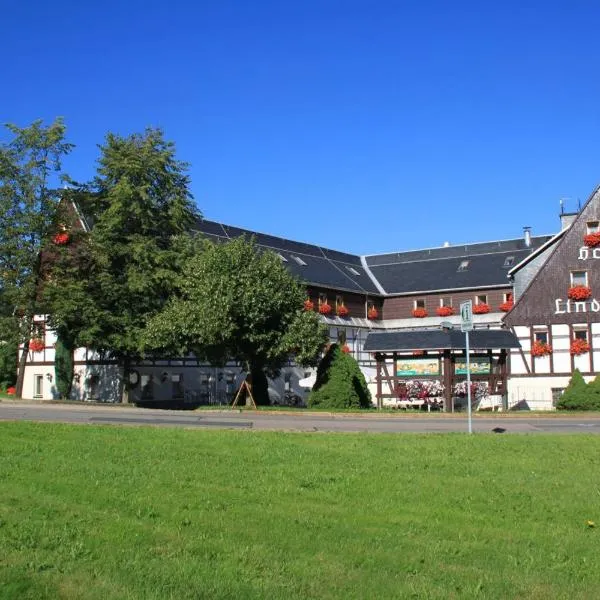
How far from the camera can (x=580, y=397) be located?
3419 centimetres

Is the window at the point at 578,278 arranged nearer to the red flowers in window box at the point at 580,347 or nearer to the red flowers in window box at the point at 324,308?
the red flowers in window box at the point at 580,347

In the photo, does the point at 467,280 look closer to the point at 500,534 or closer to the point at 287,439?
the point at 287,439

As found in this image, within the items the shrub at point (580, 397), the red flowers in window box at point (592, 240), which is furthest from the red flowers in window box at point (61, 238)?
the red flowers in window box at point (592, 240)

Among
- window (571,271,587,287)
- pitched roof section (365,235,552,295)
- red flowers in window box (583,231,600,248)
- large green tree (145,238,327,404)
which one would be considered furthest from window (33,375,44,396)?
red flowers in window box (583,231,600,248)

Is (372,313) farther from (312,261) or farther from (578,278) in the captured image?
(578,278)

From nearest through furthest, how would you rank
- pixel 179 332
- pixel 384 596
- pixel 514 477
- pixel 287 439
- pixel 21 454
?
pixel 384 596 → pixel 514 477 → pixel 21 454 → pixel 287 439 → pixel 179 332

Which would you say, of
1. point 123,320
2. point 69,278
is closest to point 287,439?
point 123,320

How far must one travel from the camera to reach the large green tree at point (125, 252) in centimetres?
3675

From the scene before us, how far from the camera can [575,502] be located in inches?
355

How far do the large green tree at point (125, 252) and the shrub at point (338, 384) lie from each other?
8463mm

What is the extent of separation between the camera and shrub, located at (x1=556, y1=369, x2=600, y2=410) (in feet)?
111

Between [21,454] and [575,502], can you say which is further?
[21,454]

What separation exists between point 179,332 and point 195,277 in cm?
271

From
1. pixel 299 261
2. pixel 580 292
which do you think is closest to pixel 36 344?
pixel 299 261
